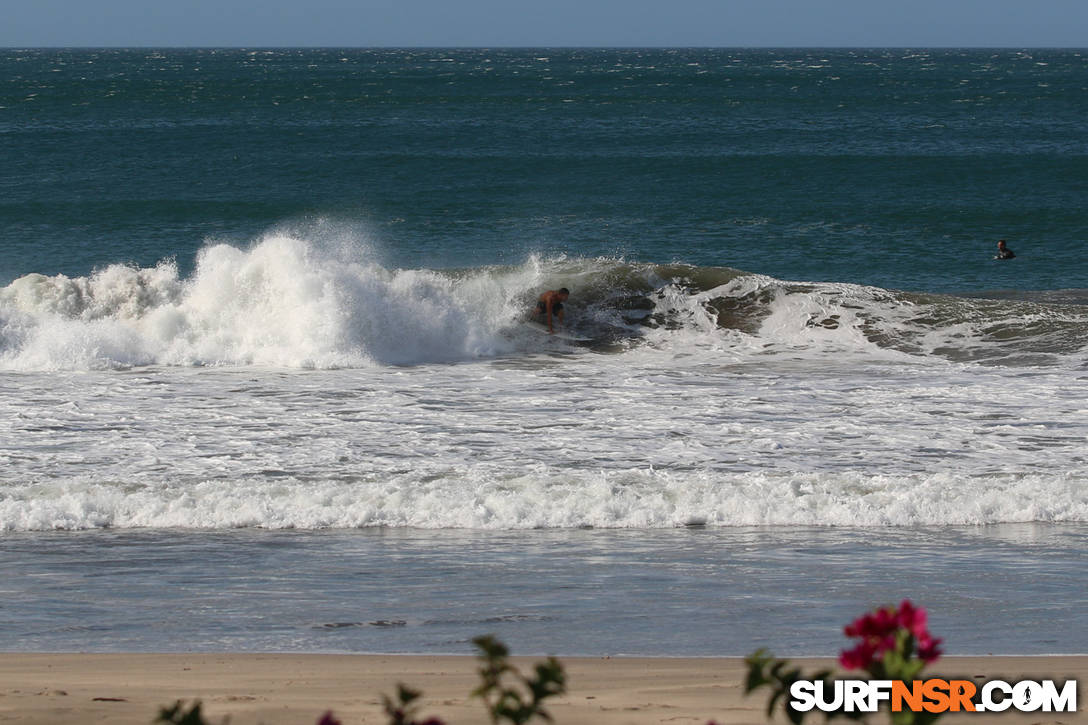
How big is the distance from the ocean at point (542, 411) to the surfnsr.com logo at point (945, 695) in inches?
32.1

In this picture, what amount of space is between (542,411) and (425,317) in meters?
4.45

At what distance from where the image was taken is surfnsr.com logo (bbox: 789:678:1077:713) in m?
3.28

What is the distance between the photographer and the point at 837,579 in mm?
7102

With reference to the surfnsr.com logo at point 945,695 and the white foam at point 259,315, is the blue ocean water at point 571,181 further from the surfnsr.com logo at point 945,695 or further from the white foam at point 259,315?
the surfnsr.com logo at point 945,695

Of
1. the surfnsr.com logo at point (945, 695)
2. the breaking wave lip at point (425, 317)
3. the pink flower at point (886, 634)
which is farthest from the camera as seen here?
the breaking wave lip at point (425, 317)

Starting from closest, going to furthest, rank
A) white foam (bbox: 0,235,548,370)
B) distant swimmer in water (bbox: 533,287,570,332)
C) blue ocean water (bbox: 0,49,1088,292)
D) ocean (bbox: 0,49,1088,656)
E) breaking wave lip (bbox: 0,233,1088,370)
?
ocean (bbox: 0,49,1088,656)
white foam (bbox: 0,235,548,370)
breaking wave lip (bbox: 0,233,1088,370)
distant swimmer in water (bbox: 533,287,570,332)
blue ocean water (bbox: 0,49,1088,292)

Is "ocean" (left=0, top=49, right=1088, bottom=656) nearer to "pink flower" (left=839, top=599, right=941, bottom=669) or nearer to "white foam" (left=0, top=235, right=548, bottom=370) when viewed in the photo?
"white foam" (left=0, top=235, right=548, bottom=370)

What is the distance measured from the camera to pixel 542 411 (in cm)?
1228

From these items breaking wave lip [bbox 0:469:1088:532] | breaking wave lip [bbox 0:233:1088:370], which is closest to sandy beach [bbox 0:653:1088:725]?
breaking wave lip [bbox 0:469:1088:532]

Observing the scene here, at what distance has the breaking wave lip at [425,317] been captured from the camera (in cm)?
1523

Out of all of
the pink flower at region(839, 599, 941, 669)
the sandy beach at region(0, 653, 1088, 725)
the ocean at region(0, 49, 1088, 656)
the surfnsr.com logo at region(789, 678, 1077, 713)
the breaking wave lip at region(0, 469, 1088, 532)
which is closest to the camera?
the pink flower at region(839, 599, 941, 669)

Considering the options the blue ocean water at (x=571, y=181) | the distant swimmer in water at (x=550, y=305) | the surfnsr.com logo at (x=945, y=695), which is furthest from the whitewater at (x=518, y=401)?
the blue ocean water at (x=571, y=181)

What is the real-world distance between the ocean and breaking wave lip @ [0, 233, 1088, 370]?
66mm

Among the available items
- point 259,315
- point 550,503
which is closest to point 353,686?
point 550,503
